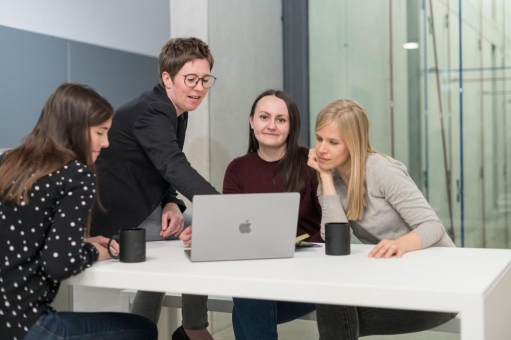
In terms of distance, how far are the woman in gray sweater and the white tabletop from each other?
18 cm

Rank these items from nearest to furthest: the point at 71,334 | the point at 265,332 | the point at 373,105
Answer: the point at 71,334 < the point at 265,332 < the point at 373,105

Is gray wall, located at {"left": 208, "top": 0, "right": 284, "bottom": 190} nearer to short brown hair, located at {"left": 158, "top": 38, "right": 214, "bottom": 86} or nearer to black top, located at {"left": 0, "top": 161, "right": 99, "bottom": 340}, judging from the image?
short brown hair, located at {"left": 158, "top": 38, "right": 214, "bottom": 86}

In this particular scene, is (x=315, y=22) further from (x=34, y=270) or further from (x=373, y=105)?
(x=34, y=270)

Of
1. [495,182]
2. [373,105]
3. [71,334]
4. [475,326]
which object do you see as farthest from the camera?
[373,105]

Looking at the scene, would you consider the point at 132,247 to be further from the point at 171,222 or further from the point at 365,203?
the point at 365,203

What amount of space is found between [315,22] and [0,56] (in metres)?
1.87

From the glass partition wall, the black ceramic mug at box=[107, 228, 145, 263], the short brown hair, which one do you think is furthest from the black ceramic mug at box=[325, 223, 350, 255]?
the glass partition wall

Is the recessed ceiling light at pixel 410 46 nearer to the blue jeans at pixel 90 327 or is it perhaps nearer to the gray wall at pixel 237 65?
the gray wall at pixel 237 65

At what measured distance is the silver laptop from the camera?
1.71 meters

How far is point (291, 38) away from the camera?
4.07m

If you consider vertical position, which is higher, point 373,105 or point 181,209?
point 373,105

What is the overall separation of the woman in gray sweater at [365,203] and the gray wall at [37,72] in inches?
85.1

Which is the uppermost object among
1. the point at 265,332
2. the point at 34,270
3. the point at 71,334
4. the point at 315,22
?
the point at 315,22

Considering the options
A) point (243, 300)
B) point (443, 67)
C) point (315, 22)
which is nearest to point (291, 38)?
point (315, 22)
